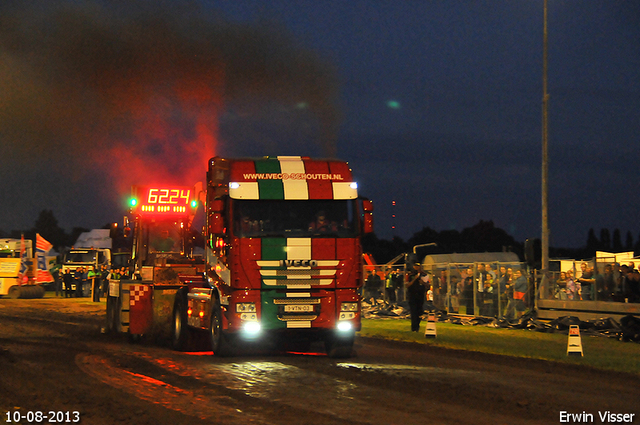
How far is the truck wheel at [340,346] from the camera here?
15.5 m

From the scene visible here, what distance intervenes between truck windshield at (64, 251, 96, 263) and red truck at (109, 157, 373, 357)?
37970 mm

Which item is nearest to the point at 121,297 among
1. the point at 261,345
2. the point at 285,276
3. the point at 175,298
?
the point at 175,298

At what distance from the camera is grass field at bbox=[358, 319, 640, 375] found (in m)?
15.3

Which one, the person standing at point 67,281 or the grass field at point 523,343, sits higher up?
the person standing at point 67,281

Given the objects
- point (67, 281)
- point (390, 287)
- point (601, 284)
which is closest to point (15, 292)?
point (67, 281)

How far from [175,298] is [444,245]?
96518 mm

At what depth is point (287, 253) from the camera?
581 inches

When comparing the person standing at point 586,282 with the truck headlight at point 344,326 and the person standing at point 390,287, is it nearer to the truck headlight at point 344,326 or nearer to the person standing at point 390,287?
the person standing at point 390,287

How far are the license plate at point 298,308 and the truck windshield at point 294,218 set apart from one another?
1.29 meters

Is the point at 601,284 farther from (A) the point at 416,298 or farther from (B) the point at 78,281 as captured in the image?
(B) the point at 78,281

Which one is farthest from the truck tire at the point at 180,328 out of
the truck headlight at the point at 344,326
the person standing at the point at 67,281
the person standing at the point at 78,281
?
the person standing at the point at 78,281

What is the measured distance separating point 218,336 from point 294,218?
2698mm

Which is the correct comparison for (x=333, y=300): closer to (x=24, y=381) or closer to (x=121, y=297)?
(x=24, y=381)

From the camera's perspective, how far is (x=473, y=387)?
11.6 meters
